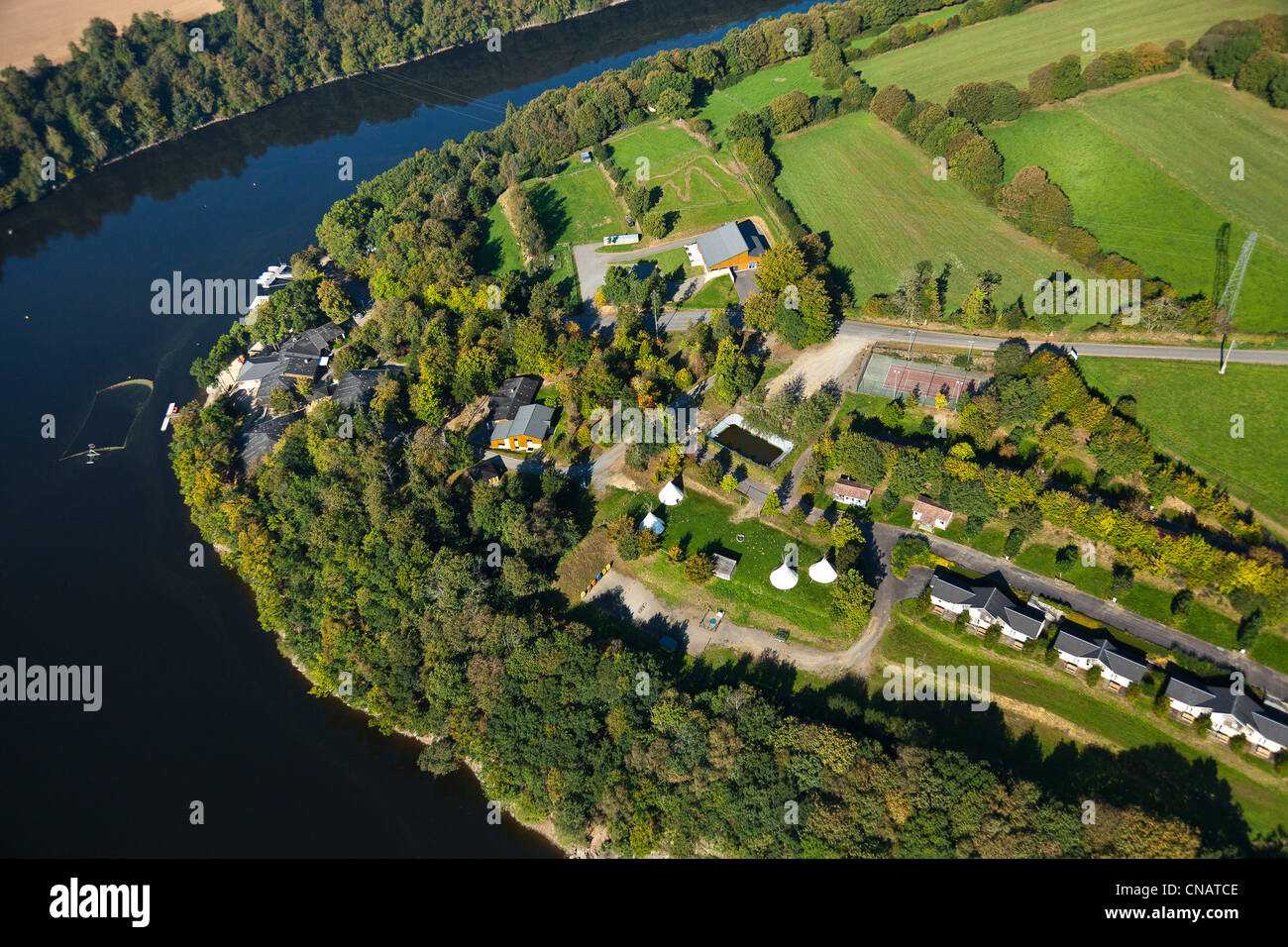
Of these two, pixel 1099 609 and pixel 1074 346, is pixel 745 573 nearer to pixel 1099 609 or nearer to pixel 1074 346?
pixel 1099 609

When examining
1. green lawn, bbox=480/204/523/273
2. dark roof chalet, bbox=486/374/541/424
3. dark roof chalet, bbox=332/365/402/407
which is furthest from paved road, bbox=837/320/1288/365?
dark roof chalet, bbox=332/365/402/407

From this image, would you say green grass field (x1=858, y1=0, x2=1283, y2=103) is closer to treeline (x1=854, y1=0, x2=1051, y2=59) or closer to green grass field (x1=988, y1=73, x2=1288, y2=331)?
treeline (x1=854, y1=0, x2=1051, y2=59)

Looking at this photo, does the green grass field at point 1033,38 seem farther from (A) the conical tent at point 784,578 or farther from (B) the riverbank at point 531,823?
(B) the riverbank at point 531,823

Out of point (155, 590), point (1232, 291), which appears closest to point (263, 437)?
point (155, 590)

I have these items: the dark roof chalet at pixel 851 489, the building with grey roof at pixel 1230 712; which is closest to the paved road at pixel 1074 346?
the dark roof chalet at pixel 851 489

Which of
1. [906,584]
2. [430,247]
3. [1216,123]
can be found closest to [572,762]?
[906,584]

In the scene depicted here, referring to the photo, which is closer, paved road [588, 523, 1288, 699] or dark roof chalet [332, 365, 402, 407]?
paved road [588, 523, 1288, 699]
